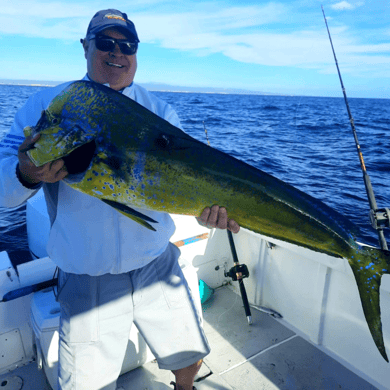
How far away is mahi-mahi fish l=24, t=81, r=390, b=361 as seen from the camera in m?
1.56

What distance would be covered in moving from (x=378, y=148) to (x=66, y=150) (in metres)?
22.2

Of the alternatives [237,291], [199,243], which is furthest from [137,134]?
[237,291]

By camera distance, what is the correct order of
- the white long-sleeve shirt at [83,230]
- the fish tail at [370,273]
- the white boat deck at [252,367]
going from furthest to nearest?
the white boat deck at [252,367]
the white long-sleeve shirt at [83,230]
the fish tail at [370,273]

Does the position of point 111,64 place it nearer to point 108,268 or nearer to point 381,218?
point 108,268

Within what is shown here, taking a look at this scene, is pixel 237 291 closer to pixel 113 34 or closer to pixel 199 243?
pixel 199 243

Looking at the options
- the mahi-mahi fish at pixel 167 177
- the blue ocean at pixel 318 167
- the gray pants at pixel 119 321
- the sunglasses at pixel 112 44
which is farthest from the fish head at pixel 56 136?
the blue ocean at pixel 318 167

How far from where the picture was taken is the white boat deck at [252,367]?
9.88ft

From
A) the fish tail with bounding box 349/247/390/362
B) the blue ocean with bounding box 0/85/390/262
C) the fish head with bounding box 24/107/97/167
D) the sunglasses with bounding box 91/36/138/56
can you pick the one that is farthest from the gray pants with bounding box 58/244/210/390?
the blue ocean with bounding box 0/85/390/262

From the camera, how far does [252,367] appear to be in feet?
10.8

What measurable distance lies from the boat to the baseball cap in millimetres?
1902

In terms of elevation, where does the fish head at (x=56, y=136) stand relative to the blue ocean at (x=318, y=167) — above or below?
above

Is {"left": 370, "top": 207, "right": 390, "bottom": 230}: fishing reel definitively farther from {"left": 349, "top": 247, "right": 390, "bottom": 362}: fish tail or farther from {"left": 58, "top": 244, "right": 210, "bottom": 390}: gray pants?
{"left": 58, "top": 244, "right": 210, "bottom": 390}: gray pants

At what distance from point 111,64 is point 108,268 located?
1268 mm

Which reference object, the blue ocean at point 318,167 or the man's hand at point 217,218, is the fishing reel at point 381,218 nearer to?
the blue ocean at point 318,167
